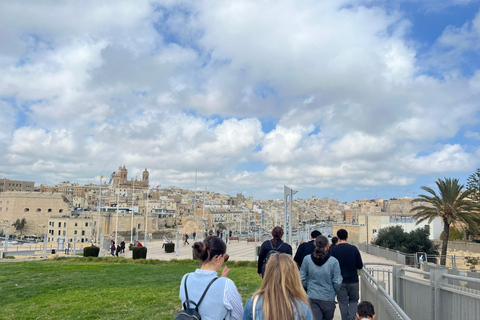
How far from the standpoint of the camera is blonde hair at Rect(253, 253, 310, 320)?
93.4 inches

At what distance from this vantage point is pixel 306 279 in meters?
4.81

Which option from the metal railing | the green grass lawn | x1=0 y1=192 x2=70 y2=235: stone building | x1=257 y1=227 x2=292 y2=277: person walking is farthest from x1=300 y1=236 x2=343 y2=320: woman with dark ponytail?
x1=0 y1=192 x2=70 y2=235: stone building

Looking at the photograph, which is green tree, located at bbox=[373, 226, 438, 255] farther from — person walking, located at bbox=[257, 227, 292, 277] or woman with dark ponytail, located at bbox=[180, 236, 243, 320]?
woman with dark ponytail, located at bbox=[180, 236, 243, 320]

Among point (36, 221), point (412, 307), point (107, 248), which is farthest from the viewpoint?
point (36, 221)

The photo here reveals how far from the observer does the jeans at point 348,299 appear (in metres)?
5.70

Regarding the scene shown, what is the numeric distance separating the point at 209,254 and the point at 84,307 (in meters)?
6.15

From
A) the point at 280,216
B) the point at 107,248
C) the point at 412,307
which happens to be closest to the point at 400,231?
the point at 107,248

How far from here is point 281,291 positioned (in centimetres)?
241

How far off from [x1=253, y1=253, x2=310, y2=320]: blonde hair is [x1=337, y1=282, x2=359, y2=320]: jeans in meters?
3.64

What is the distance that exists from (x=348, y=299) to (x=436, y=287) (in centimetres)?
142

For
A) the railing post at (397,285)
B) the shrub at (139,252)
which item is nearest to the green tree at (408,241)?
the shrub at (139,252)

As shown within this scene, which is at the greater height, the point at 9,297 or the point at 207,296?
the point at 207,296

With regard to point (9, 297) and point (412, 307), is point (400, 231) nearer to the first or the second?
point (412, 307)

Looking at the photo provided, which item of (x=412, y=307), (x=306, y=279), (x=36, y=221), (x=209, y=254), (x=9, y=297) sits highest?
(x=209, y=254)
